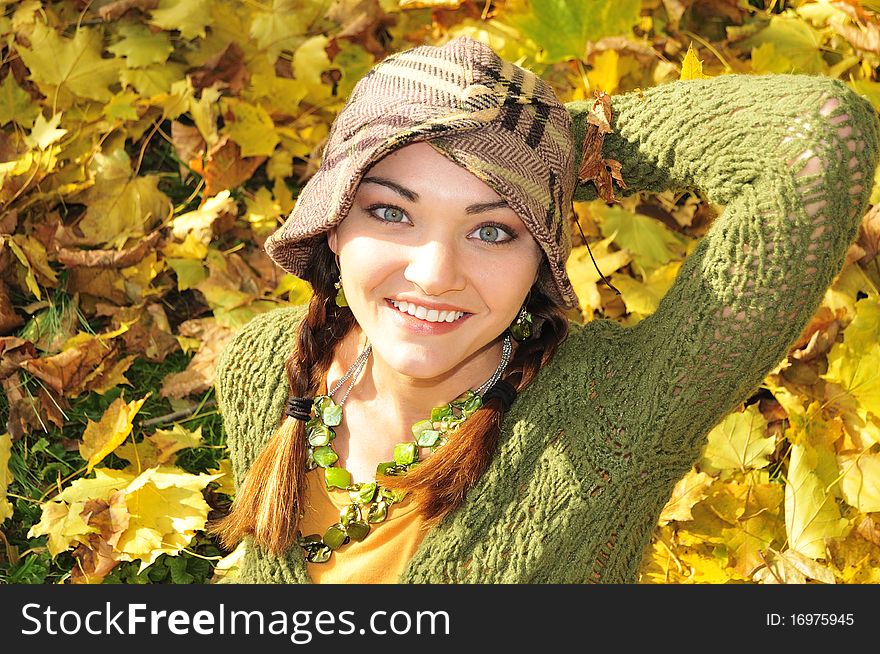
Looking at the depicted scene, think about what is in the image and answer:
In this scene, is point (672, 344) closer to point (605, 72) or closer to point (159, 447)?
point (605, 72)

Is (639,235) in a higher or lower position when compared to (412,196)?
lower

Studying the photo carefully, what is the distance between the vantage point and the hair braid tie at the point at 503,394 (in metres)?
1.94

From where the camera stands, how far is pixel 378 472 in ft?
6.51

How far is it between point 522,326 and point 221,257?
1.25 m

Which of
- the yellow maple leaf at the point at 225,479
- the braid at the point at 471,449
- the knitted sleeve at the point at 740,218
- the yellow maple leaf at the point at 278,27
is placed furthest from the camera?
the yellow maple leaf at the point at 278,27

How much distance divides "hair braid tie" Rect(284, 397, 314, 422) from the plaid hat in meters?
0.39

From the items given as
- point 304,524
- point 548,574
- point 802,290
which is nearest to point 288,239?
point 304,524

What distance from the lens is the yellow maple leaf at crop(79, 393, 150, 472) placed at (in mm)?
2473

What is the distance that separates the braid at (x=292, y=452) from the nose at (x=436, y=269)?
384 millimetres

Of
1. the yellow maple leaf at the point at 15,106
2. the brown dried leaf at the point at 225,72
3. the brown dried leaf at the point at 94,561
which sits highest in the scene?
the brown dried leaf at the point at 225,72

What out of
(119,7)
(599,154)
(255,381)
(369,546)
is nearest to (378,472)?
(369,546)

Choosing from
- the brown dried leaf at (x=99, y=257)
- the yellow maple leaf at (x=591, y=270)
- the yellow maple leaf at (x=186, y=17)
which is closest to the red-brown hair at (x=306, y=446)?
the yellow maple leaf at (x=591, y=270)

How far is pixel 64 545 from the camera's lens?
2.34 meters

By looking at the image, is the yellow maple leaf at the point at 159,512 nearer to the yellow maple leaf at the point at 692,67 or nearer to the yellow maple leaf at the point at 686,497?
the yellow maple leaf at the point at 686,497
